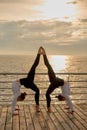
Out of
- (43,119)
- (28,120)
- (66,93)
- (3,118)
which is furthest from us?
(66,93)

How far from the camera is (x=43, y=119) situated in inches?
393

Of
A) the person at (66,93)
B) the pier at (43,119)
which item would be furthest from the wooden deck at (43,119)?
the person at (66,93)

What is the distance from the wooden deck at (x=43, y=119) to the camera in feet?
30.0

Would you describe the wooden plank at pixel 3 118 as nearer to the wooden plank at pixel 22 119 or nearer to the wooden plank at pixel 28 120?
the wooden plank at pixel 22 119

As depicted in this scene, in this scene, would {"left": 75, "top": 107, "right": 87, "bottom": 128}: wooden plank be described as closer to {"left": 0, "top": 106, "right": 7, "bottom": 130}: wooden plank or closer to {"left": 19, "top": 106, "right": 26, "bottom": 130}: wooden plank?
{"left": 19, "top": 106, "right": 26, "bottom": 130}: wooden plank

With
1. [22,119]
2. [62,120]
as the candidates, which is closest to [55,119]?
[62,120]

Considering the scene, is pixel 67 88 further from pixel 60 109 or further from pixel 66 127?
pixel 66 127

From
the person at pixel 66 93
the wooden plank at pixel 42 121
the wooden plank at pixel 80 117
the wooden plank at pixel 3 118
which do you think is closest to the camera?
the wooden plank at pixel 42 121

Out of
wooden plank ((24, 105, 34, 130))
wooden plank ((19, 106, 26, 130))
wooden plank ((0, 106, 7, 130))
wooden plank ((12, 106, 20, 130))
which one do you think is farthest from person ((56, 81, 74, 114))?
wooden plank ((0, 106, 7, 130))

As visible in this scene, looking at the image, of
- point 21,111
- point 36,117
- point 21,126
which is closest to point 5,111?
point 21,111

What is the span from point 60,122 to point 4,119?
4.61ft

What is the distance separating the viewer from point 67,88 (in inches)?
425

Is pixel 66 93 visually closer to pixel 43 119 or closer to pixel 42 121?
pixel 43 119

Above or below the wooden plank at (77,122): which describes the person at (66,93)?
above
